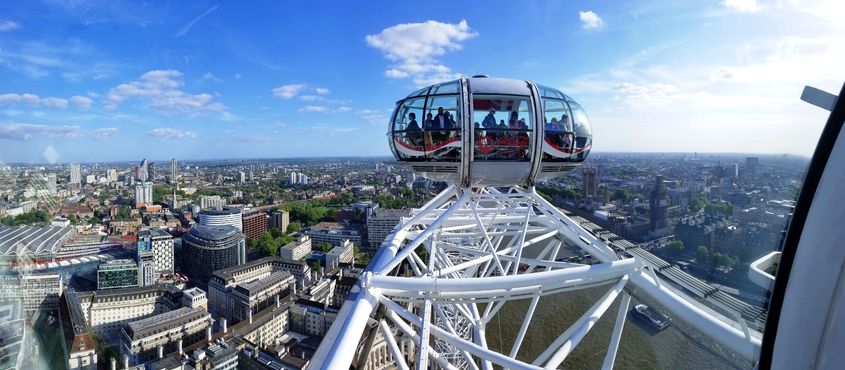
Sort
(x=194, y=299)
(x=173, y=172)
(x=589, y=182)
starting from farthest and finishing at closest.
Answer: (x=173, y=172), (x=589, y=182), (x=194, y=299)

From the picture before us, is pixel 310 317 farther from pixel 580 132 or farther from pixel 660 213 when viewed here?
pixel 580 132

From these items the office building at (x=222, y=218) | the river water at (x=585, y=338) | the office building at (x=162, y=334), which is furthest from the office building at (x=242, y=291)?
the river water at (x=585, y=338)

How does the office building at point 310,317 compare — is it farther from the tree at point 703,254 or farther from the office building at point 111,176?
the office building at point 111,176

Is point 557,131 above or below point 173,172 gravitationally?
above

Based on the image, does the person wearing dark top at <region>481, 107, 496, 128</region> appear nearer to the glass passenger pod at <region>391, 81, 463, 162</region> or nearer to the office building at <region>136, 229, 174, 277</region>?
the glass passenger pod at <region>391, 81, 463, 162</region>

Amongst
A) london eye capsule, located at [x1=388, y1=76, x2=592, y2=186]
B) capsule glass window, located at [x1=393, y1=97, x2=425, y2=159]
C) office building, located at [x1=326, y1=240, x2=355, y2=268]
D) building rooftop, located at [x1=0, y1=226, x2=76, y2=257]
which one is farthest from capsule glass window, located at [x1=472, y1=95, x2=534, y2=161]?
office building, located at [x1=326, y1=240, x2=355, y2=268]

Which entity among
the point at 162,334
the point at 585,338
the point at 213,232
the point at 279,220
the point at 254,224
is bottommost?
the point at 162,334

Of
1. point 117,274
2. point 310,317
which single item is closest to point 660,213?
point 310,317

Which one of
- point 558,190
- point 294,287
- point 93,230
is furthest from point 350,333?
point 93,230
